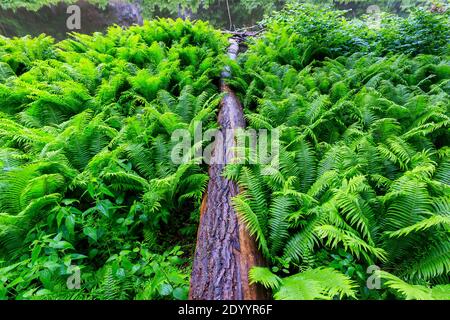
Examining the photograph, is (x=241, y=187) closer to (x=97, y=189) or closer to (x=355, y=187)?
(x=355, y=187)

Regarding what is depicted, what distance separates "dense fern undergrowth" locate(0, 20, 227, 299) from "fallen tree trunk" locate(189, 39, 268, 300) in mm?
145

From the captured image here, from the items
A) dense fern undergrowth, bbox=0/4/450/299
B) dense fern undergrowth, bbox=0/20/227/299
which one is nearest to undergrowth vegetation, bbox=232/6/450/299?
dense fern undergrowth, bbox=0/4/450/299

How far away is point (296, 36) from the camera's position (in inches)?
227

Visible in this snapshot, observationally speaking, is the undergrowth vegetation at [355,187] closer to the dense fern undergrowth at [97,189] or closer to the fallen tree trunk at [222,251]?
the fallen tree trunk at [222,251]

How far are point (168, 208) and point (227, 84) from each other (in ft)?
9.42

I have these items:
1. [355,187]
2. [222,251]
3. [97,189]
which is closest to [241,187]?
[222,251]

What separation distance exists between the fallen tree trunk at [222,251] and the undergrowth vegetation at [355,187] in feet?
0.33

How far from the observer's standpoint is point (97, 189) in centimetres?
238

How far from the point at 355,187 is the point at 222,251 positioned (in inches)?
44.9

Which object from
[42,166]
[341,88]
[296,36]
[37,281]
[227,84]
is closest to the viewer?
[37,281]

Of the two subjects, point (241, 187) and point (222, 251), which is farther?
point (241, 187)
